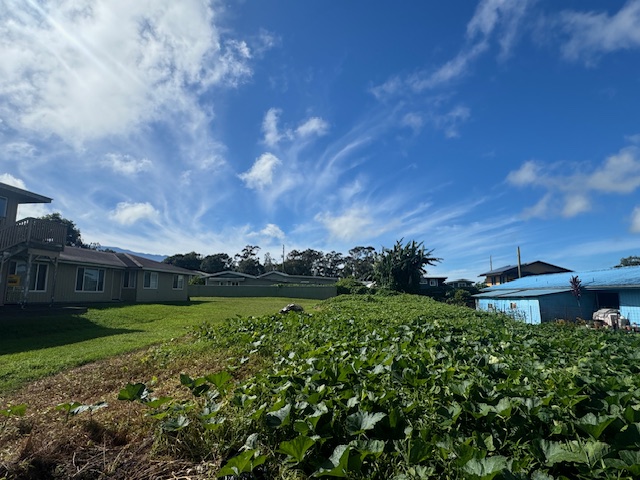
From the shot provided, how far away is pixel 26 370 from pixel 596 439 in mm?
7097

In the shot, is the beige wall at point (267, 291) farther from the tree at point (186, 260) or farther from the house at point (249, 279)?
the tree at point (186, 260)

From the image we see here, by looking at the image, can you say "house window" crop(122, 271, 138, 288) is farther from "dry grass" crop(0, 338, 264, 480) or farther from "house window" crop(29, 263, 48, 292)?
"dry grass" crop(0, 338, 264, 480)

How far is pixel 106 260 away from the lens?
18859 mm

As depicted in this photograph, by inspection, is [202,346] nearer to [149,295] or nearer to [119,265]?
[119,265]

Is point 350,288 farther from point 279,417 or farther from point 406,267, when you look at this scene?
point 279,417

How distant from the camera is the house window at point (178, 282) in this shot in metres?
23.6

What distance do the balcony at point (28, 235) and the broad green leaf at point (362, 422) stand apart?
49.5 feet

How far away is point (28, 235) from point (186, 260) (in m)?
44.5

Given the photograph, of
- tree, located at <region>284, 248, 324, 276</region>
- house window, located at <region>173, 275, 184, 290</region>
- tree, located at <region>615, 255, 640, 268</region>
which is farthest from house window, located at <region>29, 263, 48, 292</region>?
tree, located at <region>615, 255, 640, 268</region>

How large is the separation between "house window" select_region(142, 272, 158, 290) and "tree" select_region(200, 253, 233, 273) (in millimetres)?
35297

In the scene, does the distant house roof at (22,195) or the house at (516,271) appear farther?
the house at (516,271)

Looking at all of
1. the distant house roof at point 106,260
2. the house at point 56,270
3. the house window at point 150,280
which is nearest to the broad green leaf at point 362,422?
the house at point 56,270

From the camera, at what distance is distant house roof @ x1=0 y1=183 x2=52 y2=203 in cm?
1277

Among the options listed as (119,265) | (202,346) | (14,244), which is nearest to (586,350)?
(202,346)
